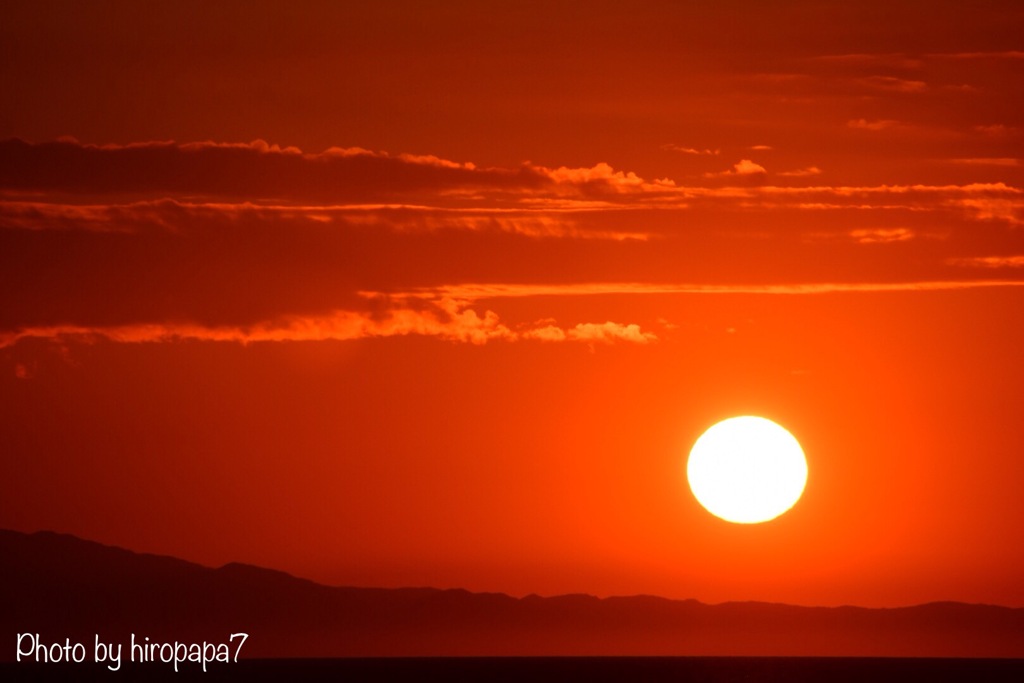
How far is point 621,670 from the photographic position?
6230 inches

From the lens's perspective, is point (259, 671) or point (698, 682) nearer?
point (698, 682)

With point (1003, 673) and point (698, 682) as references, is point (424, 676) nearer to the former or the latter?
point (698, 682)

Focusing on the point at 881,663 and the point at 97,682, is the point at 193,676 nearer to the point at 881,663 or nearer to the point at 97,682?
the point at 97,682

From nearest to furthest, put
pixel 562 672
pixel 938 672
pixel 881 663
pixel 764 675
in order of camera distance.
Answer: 1. pixel 764 675
2. pixel 562 672
3. pixel 938 672
4. pixel 881 663

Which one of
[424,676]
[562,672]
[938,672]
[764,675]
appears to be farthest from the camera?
[938,672]

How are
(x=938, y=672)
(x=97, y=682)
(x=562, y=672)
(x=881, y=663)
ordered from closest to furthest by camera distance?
(x=97, y=682)
(x=562, y=672)
(x=938, y=672)
(x=881, y=663)

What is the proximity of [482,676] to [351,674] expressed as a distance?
10.9 metres

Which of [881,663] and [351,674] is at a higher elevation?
[881,663]

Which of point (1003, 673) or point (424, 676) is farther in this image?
point (1003, 673)

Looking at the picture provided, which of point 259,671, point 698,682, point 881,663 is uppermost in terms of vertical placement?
point 881,663

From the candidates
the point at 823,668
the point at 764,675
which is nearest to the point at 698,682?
the point at 764,675

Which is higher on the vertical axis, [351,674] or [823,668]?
[823,668]

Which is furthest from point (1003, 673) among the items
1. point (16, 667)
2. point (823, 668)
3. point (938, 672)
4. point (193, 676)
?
point (16, 667)

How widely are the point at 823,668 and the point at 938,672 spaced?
1334 centimetres
